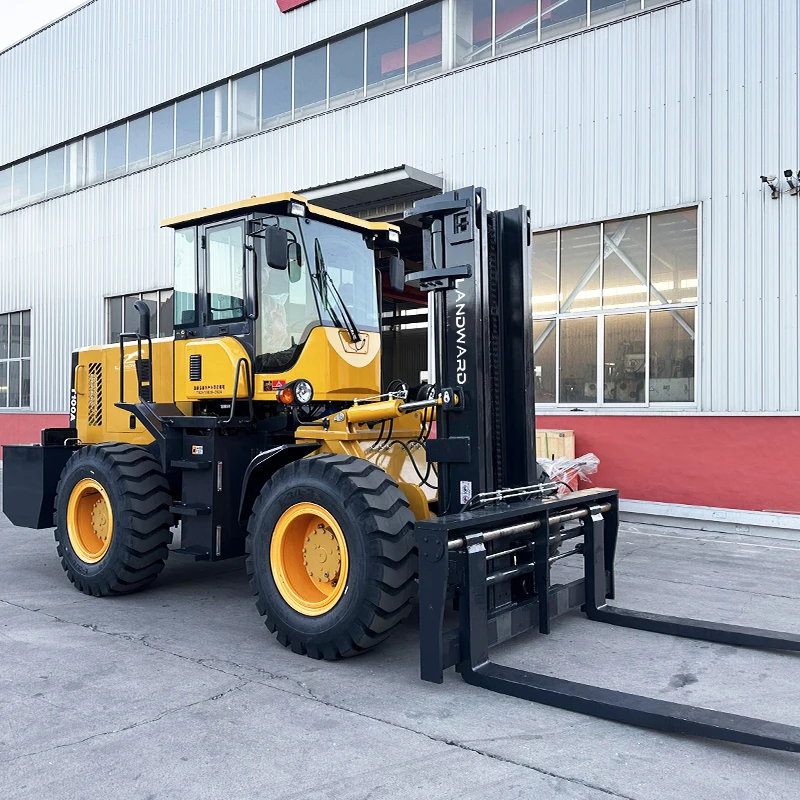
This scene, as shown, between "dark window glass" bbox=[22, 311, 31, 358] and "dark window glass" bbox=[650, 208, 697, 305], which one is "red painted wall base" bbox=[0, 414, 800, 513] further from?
"dark window glass" bbox=[22, 311, 31, 358]

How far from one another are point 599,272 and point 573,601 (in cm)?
712

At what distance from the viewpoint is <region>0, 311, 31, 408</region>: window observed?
69.7 ft

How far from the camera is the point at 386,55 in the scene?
13992 millimetres

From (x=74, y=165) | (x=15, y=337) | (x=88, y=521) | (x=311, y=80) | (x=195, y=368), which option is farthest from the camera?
(x=15, y=337)

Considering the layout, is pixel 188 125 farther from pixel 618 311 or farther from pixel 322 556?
pixel 322 556

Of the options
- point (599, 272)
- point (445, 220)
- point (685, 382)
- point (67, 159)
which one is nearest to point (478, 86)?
point (599, 272)

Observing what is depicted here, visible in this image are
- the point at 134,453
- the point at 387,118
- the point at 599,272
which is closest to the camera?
the point at 134,453

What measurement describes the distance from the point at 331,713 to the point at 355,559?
0.91 meters

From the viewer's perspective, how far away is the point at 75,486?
6996 mm

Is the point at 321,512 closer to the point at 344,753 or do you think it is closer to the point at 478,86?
the point at 344,753

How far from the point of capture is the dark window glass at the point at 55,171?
68.4ft

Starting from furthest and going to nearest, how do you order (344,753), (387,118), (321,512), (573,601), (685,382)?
1. (387,118)
2. (685,382)
3. (573,601)
4. (321,512)
5. (344,753)

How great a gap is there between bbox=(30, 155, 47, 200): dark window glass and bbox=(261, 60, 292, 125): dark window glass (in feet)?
28.7

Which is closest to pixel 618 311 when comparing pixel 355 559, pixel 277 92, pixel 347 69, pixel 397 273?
pixel 397 273
